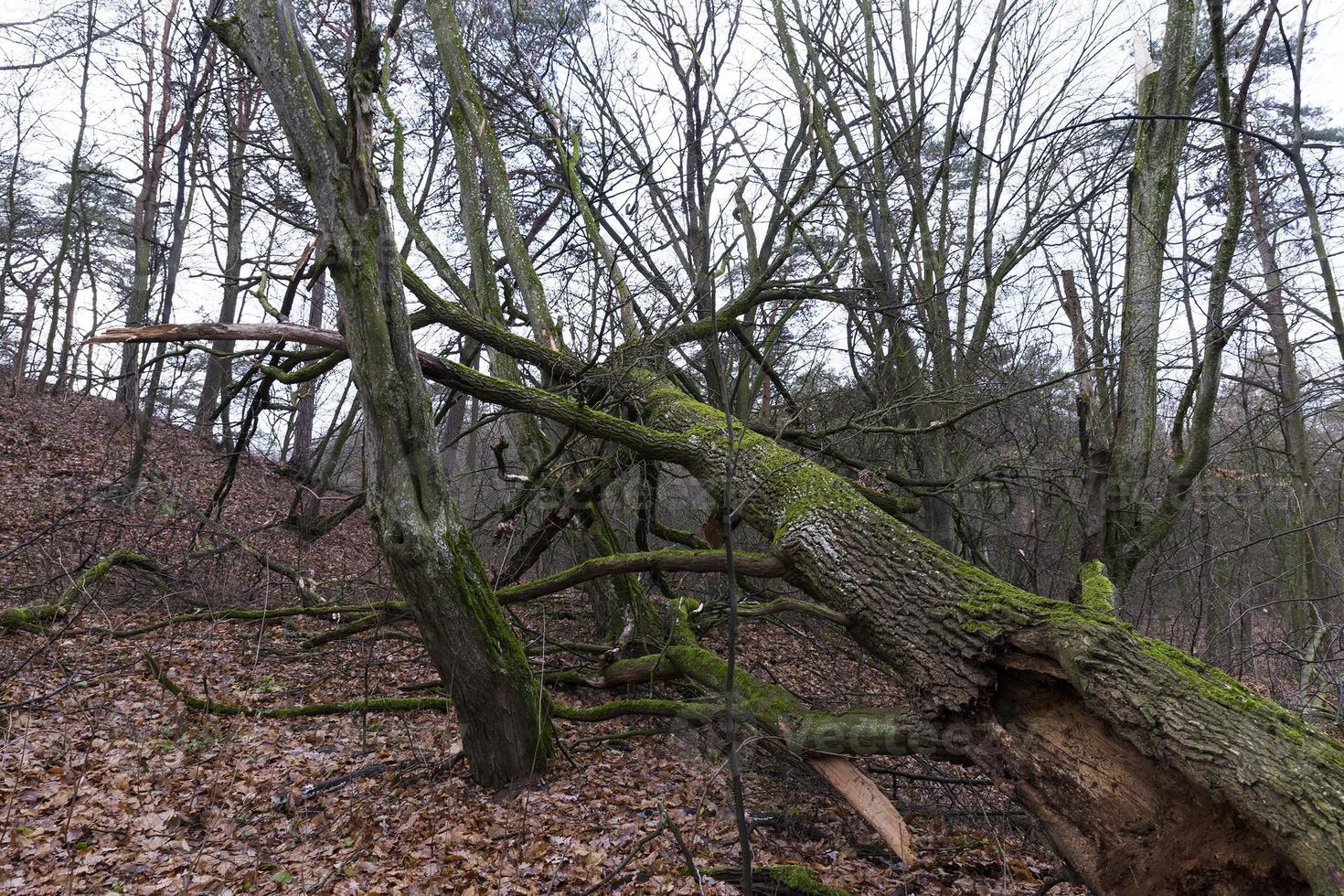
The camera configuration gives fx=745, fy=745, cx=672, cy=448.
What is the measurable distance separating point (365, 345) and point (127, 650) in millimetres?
4202

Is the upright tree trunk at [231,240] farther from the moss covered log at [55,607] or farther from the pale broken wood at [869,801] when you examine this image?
the pale broken wood at [869,801]

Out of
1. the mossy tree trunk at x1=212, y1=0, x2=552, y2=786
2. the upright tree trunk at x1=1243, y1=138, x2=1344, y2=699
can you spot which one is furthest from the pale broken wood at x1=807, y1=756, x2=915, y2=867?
the upright tree trunk at x1=1243, y1=138, x2=1344, y2=699

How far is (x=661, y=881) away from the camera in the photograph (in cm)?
355

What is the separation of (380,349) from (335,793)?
2.67 m

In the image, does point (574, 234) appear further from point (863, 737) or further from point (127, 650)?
point (863, 737)

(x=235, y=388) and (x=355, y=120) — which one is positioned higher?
(x=355, y=120)

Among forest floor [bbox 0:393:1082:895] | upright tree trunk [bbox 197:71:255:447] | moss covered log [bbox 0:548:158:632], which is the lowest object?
forest floor [bbox 0:393:1082:895]

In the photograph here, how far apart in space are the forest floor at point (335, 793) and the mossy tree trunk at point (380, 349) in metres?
0.80

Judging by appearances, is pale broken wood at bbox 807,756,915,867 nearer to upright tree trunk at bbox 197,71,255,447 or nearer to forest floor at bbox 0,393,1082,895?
forest floor at bbox 0,393,1082,895

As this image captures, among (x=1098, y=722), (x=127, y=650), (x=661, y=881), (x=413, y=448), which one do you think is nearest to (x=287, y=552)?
(x=127, y=650)

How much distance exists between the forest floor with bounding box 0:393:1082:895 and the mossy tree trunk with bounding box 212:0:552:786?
803mm

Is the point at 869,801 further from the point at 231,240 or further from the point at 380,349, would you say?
the point at 231,240

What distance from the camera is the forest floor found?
3570mm

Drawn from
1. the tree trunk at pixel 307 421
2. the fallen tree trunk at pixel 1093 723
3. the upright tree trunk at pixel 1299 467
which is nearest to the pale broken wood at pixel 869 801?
the fallen tree trunk at pixel 1093 723
